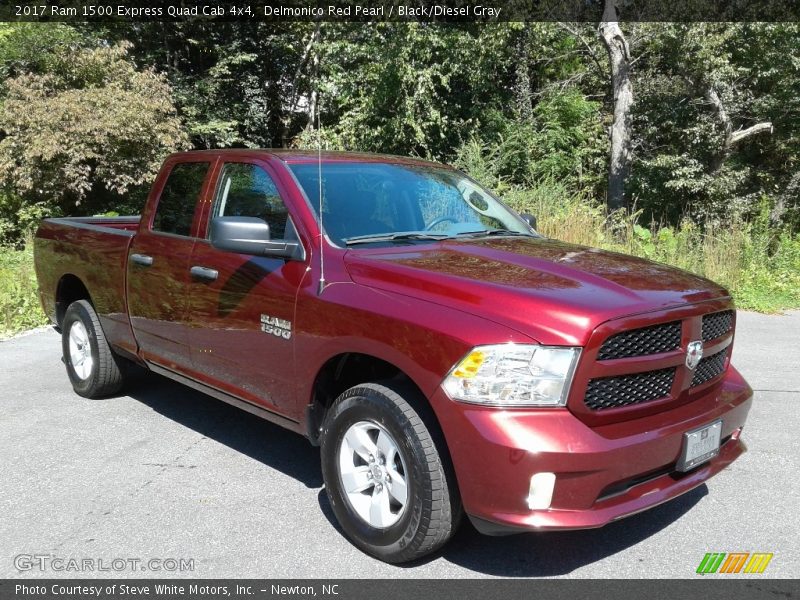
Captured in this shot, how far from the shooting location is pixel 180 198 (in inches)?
193

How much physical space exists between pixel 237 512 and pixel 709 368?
251cm

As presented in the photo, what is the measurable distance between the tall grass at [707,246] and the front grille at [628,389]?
747cm

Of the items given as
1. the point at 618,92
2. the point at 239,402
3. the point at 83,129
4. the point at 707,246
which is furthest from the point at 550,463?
the point at 618,92

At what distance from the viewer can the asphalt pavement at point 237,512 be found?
330cm

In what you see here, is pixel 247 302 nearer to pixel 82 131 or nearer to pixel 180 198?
pixel 180 198

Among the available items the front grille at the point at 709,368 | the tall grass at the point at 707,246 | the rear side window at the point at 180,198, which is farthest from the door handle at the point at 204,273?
the tall grass at the point at 707,246

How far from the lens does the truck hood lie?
113 inches

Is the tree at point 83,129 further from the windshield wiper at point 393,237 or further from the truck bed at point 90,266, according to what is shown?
the windshield wiper at point 393,237

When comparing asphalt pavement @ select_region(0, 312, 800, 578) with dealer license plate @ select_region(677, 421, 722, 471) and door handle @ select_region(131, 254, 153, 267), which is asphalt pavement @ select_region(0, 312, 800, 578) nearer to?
dealer license plate @ select_region(677, 421, 722, 471)

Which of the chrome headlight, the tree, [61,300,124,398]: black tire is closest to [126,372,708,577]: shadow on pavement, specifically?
[61,300,124,398]: black tire

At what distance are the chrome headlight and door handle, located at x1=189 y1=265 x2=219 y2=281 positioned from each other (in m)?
1.98

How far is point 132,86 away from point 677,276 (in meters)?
17.9

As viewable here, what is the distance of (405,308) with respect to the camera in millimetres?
3127

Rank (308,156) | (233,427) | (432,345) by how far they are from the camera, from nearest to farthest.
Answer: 1. (432,345)
2. (308,156)
3. (233,427)
